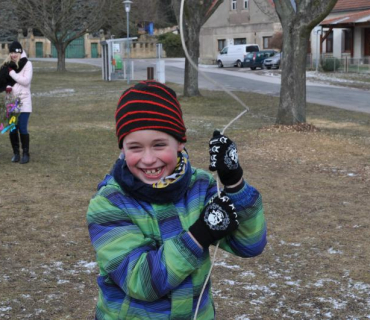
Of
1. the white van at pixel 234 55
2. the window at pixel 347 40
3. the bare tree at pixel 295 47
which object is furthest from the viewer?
the white van at pixel 234 55

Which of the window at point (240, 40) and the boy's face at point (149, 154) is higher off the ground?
the window at point (240, 40)

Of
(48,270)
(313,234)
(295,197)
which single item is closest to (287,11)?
(295,197)

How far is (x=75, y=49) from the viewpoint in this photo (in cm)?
7231

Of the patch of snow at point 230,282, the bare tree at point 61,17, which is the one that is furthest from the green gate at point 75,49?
the patch of snow at point 230,282

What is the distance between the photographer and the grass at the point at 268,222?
14.5 feet

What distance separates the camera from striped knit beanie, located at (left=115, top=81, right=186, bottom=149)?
2.03 metres

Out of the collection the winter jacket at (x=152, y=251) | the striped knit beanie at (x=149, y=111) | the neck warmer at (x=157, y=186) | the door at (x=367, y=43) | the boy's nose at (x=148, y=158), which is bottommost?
the winter jacket at (x=152, y=251)

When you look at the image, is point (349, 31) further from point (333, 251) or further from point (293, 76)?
point (333, 251)

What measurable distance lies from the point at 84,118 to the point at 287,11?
19.4ft

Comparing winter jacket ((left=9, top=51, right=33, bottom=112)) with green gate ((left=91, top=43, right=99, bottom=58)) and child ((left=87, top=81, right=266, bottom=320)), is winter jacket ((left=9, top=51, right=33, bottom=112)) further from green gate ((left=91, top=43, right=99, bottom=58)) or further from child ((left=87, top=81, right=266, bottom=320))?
green gate ((left=91, top=43, right=99, bottom=58))

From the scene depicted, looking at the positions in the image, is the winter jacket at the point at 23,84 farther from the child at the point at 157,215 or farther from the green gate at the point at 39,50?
the green gate at the point at 39,50

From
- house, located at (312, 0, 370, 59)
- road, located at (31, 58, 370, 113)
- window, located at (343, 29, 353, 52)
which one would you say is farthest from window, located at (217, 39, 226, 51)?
road, located at (31, 58, 370, 113)

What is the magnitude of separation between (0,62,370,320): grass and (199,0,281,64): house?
4180 cm

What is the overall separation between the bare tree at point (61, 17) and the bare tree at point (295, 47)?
29.1m
